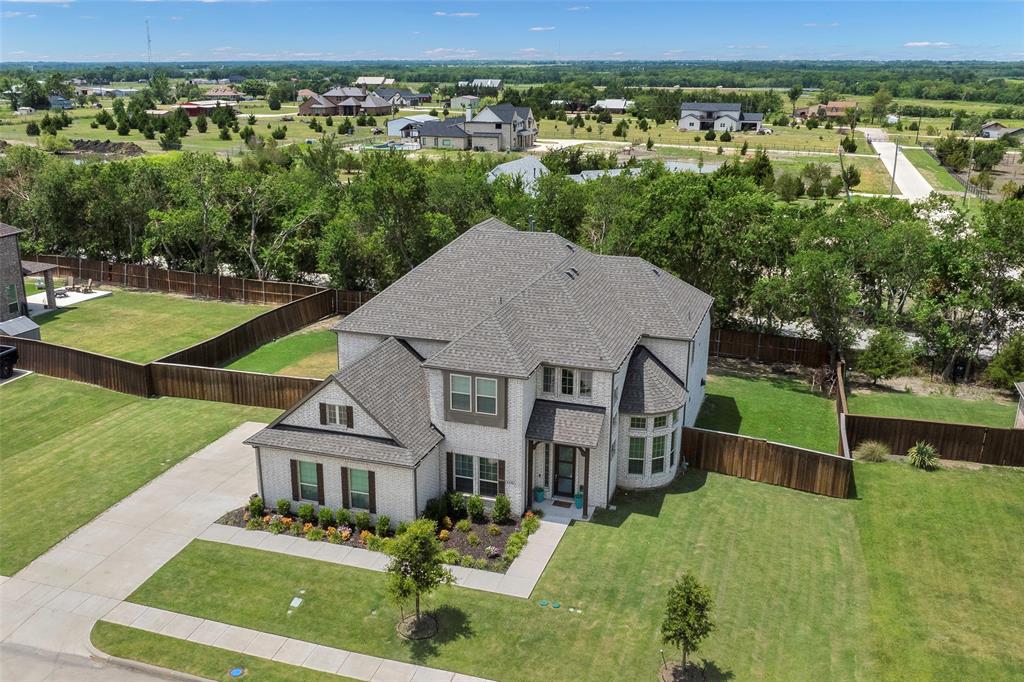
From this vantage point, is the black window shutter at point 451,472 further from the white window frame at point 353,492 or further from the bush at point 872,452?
the bush at point 872,452

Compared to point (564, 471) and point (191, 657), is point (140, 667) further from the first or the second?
point (564, 471)

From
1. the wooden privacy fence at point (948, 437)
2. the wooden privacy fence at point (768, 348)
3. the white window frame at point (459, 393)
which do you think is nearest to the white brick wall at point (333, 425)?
the white window frame at point (459, 393)

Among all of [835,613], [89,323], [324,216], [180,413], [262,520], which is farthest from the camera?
[324,216]

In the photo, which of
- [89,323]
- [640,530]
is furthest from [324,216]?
[640,530]

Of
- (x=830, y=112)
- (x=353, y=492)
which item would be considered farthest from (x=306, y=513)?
(x=830, y=112)

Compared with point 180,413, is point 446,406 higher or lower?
higher

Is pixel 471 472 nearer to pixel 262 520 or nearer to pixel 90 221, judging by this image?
pixel 262 520

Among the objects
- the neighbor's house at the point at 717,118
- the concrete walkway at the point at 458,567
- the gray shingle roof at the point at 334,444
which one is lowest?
the concrete walkway at the point at 458,567
